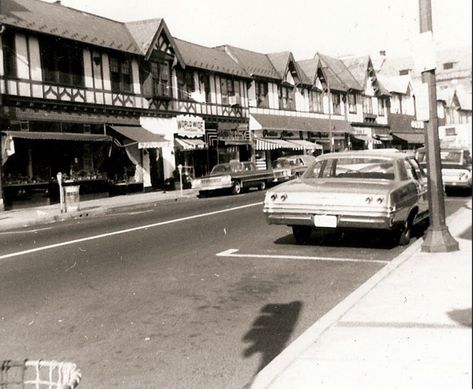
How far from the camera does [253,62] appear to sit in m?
39.9

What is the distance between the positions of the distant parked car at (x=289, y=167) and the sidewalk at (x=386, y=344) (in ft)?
74.7

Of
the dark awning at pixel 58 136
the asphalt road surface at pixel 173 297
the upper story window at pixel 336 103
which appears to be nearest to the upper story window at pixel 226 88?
the dark awning at pixel 58 136

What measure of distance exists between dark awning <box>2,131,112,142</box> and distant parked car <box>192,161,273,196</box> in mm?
4454

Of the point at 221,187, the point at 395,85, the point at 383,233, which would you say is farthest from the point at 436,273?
the point at 395,85

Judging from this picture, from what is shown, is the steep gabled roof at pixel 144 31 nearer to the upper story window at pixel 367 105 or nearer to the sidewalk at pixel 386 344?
the sidewalk at pixel 386 344

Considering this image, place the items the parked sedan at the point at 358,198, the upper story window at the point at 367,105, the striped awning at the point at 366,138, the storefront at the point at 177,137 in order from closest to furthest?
the parked sedan at the point at 358,198
the storefront at the point at 177,137
the striped awning at the point at 366,138
the upper story window at the point at 367,105

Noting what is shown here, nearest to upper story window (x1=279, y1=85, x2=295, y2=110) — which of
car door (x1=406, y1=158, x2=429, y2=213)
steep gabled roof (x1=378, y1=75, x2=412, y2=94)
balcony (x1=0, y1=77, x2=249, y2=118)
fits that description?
balcony (x1=0, y1=77, x2=249, y2=118)

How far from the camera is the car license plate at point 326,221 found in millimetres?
8711

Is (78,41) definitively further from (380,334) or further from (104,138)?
(380,334)

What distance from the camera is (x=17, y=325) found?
19.2 feet

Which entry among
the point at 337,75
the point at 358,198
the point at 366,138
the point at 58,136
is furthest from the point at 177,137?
the point at 366,138

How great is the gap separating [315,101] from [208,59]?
15561 mm

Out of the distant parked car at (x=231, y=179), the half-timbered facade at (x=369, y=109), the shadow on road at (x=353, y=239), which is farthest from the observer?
the half-timbered facade at (x=369, y=109)

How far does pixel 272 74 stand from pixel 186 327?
36483mm
